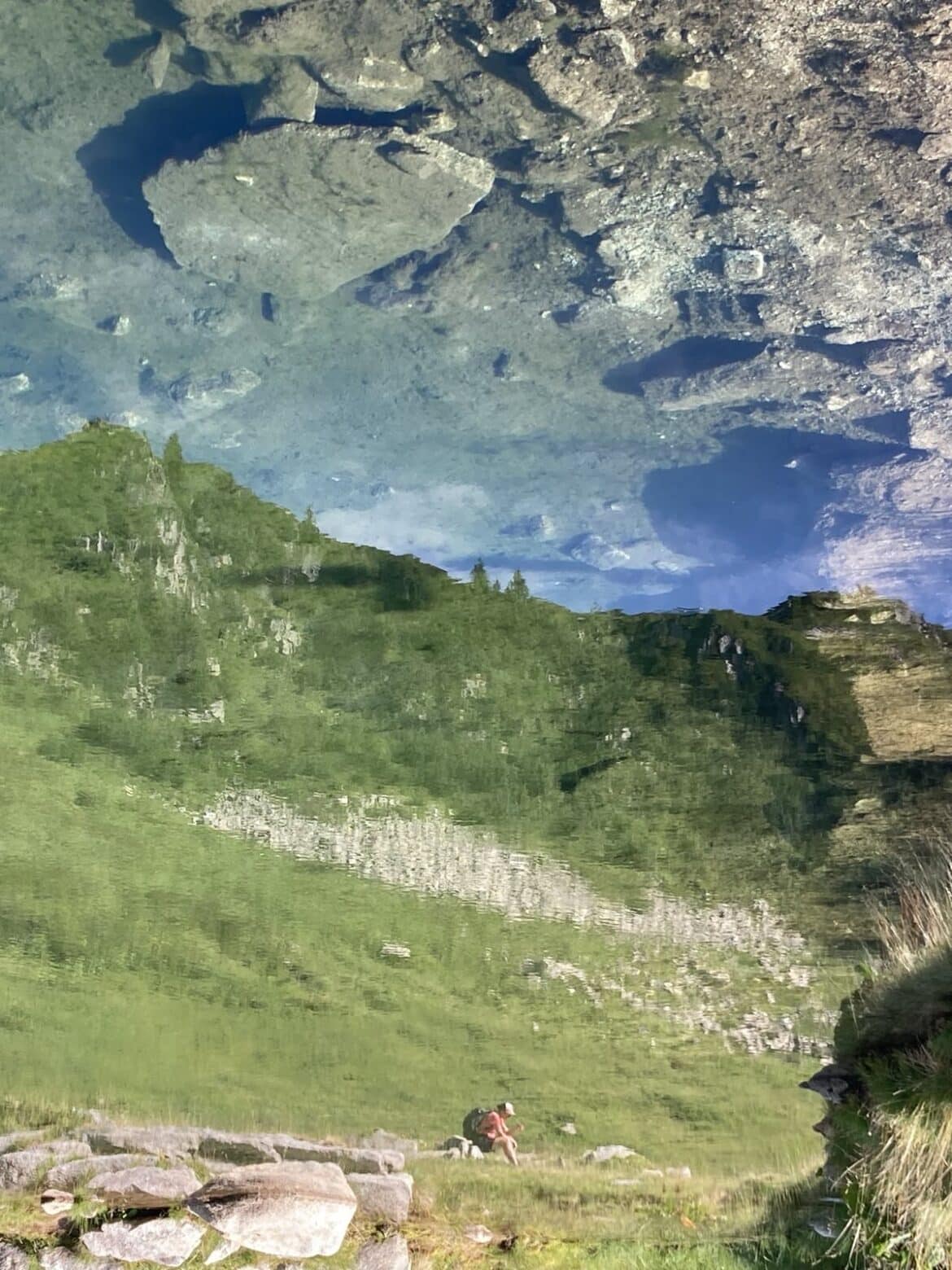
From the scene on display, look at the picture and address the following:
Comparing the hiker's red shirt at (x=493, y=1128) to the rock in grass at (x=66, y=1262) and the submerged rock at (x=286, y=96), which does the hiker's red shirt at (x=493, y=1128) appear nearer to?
the rock in grass at (x=66, y=1262)

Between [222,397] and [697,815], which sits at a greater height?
[222,397]

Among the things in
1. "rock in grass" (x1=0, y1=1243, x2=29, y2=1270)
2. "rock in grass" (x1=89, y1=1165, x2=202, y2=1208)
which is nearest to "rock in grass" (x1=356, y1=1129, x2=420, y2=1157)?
"rock in grass" (x1=89, y1=1165, x2=202, y2=1208)

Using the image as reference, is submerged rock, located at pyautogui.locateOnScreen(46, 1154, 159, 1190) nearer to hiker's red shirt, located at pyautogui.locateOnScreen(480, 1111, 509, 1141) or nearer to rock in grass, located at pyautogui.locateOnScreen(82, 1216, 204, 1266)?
rock in grass, located at pyautogui.locateOnScreen(82, 1216, 204, 1266)

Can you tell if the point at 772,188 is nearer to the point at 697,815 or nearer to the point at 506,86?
the point at 506,86

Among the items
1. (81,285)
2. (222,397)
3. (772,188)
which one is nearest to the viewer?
(81,285)

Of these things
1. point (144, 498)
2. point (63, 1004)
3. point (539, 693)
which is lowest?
point (63, 1004)

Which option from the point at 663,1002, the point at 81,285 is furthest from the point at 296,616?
the point at 81,285

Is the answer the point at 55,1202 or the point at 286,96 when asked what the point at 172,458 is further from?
the point at 286,96
